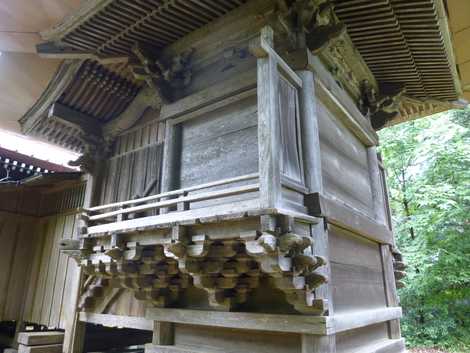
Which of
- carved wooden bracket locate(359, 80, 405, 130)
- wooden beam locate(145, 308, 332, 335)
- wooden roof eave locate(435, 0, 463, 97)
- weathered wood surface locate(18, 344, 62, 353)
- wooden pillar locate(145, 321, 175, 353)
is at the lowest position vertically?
weathered wood surface locate(18, 344, 62, 353)

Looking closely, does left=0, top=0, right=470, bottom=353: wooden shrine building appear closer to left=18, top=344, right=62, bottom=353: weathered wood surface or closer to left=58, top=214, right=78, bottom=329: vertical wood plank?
left=58, top=214, right=78, bottom=329: vertical wood plank

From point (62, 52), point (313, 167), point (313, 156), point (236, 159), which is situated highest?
point (62, 52)

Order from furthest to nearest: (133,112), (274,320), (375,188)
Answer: (133,112), (375,188), (274,320)

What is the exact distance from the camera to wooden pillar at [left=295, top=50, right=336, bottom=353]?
281 cm

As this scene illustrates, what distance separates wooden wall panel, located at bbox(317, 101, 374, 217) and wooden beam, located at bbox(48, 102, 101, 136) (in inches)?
165

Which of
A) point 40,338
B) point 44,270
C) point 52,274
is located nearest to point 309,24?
point 40,338

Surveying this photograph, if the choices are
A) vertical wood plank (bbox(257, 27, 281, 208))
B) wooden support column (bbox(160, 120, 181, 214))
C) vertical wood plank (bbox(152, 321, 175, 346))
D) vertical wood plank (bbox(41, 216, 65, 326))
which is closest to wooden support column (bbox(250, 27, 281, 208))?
vertical wood plank (bbox(257, 27, 281, 208))

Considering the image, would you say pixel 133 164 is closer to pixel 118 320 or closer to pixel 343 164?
pixel 118 320

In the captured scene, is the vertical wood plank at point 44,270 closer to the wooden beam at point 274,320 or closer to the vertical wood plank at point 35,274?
the vertical wood plank at point 35,274

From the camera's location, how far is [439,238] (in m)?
11.7

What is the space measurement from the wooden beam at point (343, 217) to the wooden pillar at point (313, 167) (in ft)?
0.34

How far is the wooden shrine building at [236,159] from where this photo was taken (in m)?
2.89

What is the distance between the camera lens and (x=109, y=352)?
20.8 ft

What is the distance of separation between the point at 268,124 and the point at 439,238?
1168 cm
